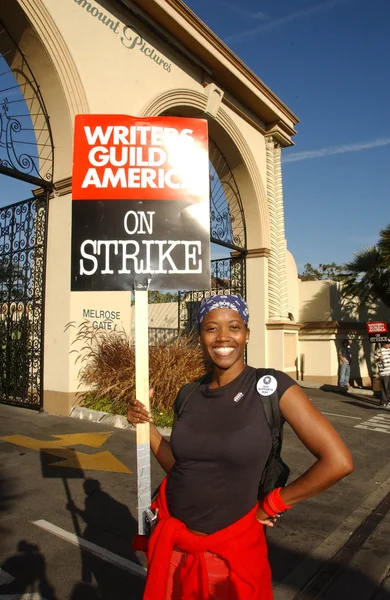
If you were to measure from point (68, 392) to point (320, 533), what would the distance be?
545 cm

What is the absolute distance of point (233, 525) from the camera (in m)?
1.79

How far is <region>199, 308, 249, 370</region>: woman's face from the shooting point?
6.72ft

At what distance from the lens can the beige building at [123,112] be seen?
854 cm

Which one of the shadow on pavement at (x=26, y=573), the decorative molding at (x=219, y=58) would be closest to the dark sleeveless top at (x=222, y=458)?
the shadow on pavement at (x=26, y=573)

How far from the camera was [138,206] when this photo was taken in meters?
2.68

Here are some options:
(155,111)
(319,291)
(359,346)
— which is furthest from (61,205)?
(359,346)

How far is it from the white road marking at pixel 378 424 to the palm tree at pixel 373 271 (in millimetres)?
8546

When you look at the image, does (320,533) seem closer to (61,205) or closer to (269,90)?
(61,205)

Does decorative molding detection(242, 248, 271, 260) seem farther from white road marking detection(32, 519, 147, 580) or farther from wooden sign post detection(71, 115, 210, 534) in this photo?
wooden sign post detection(71, 115, 210, 534)

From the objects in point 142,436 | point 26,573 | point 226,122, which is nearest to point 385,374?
point 226,122

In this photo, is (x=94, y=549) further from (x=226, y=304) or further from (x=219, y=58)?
(x=219, y=58)

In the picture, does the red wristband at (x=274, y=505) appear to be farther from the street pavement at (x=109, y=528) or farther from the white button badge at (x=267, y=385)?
the street pavement at (x=109, y=528)

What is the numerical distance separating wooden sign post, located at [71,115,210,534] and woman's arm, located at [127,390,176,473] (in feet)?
2.17

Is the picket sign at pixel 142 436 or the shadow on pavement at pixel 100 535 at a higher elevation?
the picket sign at pixel 142 436
